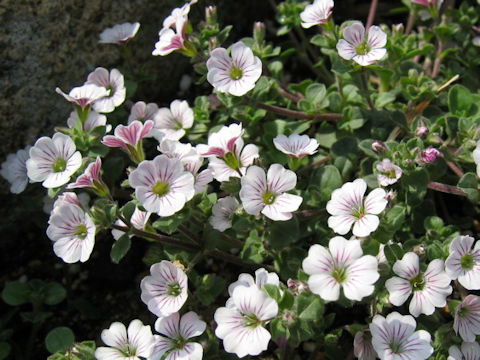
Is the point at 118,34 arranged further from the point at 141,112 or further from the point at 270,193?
the point at 270,193

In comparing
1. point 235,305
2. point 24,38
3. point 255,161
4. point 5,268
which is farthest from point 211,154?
point 5,268

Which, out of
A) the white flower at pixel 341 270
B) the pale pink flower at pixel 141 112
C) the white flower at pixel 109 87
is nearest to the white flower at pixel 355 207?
the white flower at pixel 341 270

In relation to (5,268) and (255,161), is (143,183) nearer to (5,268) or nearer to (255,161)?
(255,161)

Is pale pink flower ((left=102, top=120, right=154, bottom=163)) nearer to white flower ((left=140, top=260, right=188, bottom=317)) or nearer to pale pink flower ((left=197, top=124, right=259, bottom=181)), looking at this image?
pale pink flower ((left=197, top=124, right=259, bottom=181))

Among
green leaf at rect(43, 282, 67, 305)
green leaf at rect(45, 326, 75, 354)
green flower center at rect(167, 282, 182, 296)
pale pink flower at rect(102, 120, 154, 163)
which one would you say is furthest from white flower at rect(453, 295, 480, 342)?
green leaf at rect(43, 282, 67, 305)

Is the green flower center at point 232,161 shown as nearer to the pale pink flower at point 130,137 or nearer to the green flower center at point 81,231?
the pale pink flower at point 130,137

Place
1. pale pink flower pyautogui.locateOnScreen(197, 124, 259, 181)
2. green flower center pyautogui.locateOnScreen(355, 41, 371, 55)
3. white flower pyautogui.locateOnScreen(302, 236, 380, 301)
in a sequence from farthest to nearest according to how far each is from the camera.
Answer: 1. green flower center pyautogui.locateOnScreen(355, 41, 371, 55)
2. pale pink flower pyautogui.locateOnScreen(197, 124, 259, 181)
3. white flower pyautogui.locateOnScreen(302, 236, 380, 301)
